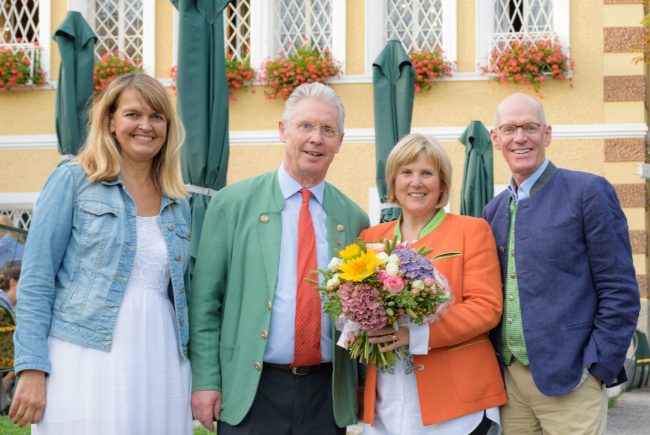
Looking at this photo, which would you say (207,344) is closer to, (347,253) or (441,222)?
(347,253)

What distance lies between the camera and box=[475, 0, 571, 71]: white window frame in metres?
11.7

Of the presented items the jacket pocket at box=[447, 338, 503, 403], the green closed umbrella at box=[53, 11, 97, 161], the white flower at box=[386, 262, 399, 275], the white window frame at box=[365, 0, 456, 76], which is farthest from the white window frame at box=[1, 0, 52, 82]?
the white flower at box=[386, 262, 399, 275]

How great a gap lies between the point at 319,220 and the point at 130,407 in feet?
3.80

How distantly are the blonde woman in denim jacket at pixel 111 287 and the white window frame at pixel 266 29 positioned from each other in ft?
28.4

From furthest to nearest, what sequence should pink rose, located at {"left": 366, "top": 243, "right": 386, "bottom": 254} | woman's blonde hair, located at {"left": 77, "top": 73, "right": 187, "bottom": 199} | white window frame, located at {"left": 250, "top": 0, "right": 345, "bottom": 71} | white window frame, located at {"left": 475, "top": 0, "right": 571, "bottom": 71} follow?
1. white window frame, located at {"left": 250, "top": 0, "right": 345, "bottom": 71}
2. white window frame, located at {"left": 475, "top": 0, "right": 571, "bottom": 71}
3. woman's blonde hair, located at {"left": 77, "top": 73, "right": 187, "bottom": 199}
4. pink rose, located at {"left": 366, "top": 243, "right": 386, "bottom": 254}

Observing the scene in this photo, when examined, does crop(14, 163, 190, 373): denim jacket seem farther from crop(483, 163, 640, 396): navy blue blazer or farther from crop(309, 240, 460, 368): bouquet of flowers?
crop(483, 163, 640, 396): navy blue blazer

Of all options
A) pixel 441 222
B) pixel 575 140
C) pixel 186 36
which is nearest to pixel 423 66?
pixel 575 140

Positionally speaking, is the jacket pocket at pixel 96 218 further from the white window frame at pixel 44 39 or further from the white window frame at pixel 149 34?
the white window frame at pixel 44 39

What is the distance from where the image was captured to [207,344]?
144 inches

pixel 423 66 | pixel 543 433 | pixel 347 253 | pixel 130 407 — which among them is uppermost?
pixel 423 66

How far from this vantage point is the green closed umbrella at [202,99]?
5.41m

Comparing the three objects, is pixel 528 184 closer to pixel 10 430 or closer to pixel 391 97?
pixel 391 97

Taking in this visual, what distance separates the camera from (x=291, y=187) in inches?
153

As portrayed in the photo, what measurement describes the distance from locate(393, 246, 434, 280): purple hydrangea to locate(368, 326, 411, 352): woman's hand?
29 centimetres
